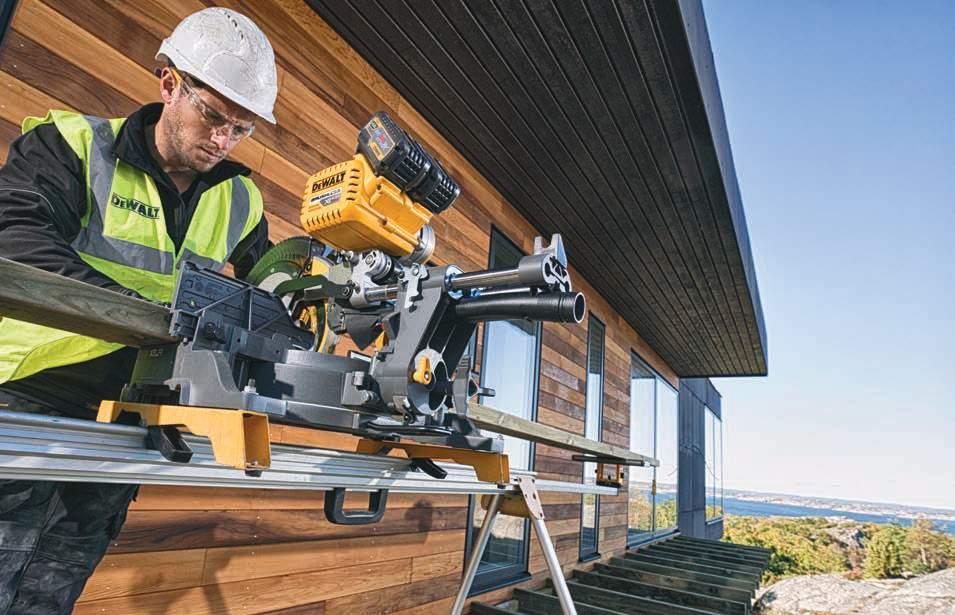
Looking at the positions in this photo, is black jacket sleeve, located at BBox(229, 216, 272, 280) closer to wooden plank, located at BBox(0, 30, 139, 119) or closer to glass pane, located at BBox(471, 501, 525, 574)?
wooden plank, located at BBox(0, 30, 139, 119)

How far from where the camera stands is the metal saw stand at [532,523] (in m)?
1.83

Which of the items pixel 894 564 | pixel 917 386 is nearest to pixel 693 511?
pixel 894 564

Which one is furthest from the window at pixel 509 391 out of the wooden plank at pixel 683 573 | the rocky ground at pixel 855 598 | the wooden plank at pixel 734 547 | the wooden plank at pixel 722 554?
A: the wooden plank at pixel 734 547

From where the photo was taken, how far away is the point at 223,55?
1243 mm

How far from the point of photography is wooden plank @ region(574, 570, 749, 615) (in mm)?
4141

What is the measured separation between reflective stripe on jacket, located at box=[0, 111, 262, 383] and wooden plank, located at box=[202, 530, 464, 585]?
3.98 ft

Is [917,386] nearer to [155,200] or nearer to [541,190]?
[541,190]

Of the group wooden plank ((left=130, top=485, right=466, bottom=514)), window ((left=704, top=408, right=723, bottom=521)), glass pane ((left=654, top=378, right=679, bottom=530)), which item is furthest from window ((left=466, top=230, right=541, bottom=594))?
window ((left=704, top=408, right=723, bottom=521))

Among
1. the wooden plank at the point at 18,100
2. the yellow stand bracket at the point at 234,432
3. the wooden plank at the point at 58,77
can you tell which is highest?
the wooden plank at the point at 58,77

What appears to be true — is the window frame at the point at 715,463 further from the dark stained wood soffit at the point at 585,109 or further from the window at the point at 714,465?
the dark stained wood soffit at the point at 585,109

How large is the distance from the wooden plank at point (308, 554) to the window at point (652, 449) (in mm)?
4638

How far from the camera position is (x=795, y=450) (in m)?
62.6

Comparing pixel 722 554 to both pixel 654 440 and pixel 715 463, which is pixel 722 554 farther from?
pixel 715 463

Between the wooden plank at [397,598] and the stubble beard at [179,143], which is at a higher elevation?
the stubble beard at [179,143]
